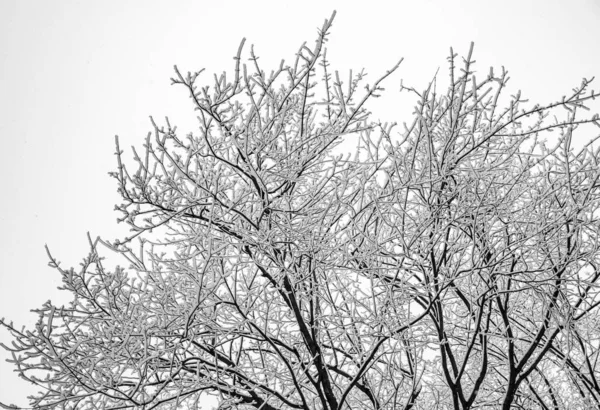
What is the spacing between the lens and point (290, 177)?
3.22 meters

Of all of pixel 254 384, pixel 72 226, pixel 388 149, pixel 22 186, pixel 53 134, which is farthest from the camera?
pixel 53 134

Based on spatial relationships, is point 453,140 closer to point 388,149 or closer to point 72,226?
point 388,149

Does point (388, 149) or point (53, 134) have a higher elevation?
point (53, 134)

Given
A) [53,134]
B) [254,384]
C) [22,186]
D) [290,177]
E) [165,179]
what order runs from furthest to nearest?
[53,134] < [22,186] < [254,384] < [290,177] < [165,179]

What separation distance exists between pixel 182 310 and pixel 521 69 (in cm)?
10410

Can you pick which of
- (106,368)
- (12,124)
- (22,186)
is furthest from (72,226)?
(12,124)

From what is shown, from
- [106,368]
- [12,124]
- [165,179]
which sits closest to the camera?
[165,179]

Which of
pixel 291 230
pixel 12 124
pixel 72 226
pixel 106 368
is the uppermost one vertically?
pixel 12 124

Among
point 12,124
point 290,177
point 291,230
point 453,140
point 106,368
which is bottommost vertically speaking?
point 106,368

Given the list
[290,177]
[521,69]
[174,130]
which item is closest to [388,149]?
[290,177]

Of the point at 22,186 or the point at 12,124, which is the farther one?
the point at 12,124

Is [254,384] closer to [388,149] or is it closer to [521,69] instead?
[388,149]

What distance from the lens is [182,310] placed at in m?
3.34

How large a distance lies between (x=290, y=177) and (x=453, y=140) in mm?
1259
